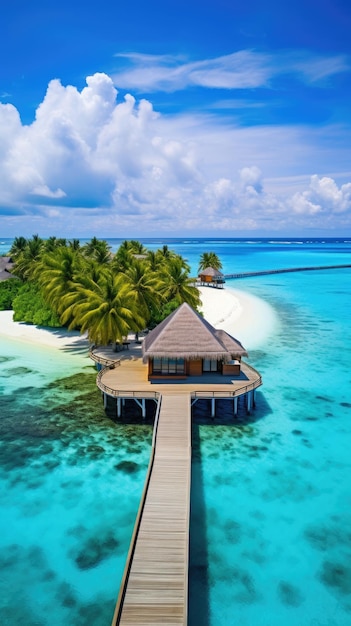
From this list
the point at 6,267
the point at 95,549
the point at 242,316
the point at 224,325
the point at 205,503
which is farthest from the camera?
the point at 6,267

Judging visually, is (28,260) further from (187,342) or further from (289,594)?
(289,594)

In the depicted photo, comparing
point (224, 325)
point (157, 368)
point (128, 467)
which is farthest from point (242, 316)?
point (128, 467)

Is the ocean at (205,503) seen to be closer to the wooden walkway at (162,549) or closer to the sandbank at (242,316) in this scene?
the wooden walkway at (162,549)

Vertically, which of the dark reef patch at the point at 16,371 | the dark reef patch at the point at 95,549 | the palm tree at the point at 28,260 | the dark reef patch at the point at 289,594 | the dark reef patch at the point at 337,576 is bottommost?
the dark reef patch at the point at 289,594

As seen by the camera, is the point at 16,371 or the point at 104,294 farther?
the point at 16,371

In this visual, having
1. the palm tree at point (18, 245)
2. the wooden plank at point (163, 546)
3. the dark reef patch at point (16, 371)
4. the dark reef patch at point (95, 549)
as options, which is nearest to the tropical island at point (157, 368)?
the wooden plank at point (163, 546)

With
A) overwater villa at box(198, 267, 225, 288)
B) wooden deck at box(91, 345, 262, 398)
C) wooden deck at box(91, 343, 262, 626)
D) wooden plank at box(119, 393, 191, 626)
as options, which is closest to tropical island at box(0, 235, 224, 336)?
wooden deck at box(91, 345, 262, 398)

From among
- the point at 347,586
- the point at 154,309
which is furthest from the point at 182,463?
the point at 154,309
